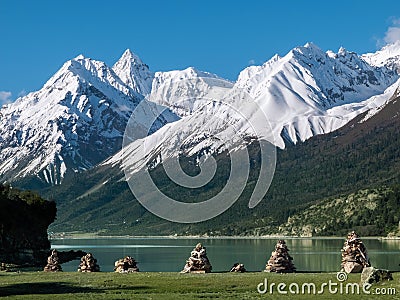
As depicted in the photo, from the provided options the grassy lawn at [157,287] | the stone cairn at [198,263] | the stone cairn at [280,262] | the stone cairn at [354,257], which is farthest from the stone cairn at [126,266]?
the stone cairn at [354,257]

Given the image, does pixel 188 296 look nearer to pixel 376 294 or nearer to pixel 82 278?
pixel 376 294

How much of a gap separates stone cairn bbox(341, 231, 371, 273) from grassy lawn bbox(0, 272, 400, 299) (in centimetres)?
631

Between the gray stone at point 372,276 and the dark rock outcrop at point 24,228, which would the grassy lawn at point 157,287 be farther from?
the dark rock outcrop at point 24,228

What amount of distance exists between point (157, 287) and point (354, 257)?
2152cm

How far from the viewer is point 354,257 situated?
6538cm

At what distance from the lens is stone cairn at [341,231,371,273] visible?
64750 millimetres

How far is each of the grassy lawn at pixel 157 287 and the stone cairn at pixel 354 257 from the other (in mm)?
6312

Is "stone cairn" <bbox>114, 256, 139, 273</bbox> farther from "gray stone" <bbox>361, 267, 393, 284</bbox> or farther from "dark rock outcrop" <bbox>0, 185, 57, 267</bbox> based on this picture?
"dark rock outcrop" <bbox>0, 185, 57, 267</bbox>

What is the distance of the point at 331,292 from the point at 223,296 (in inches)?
287

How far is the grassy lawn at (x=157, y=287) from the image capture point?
152 ft

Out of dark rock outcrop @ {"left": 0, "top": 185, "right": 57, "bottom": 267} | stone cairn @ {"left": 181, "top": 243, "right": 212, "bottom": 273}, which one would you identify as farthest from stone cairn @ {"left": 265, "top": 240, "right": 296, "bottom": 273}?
dark rock outcrop @ {"left": 0, "top": 185, "right": 57, "bottom": 267}

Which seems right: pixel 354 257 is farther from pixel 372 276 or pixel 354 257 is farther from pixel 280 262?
pixel 372 276

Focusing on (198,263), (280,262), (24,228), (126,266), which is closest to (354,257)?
(280,262)

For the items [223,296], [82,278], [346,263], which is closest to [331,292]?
[223,296]
